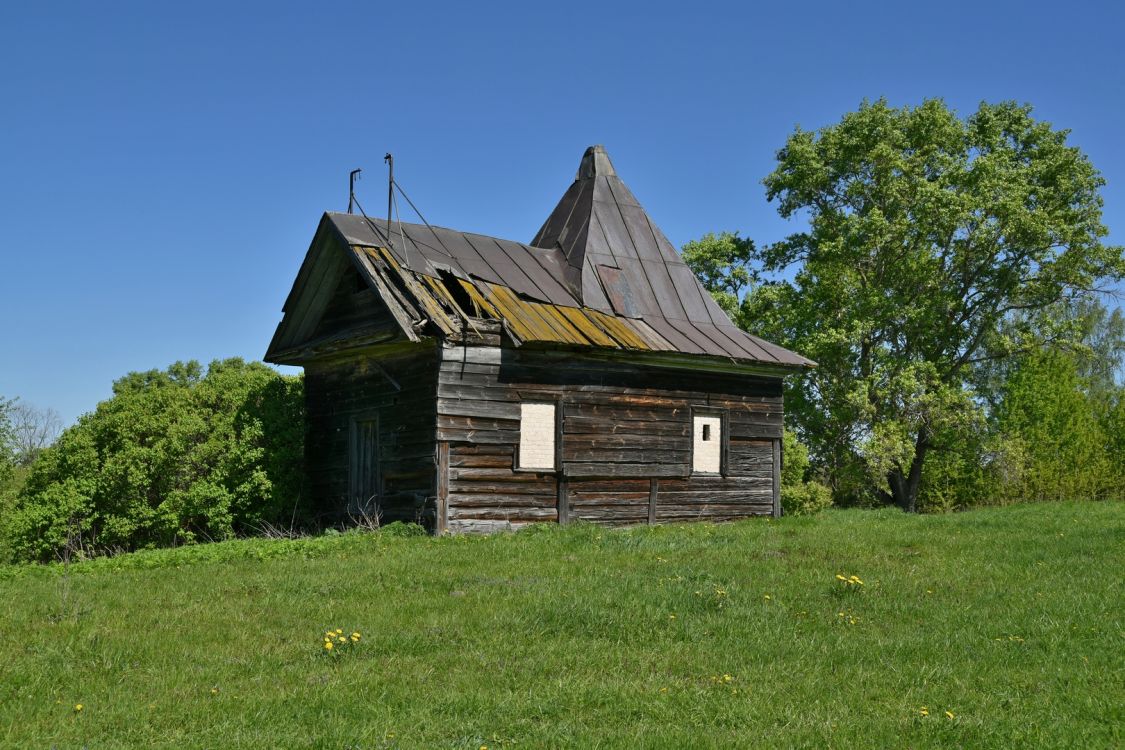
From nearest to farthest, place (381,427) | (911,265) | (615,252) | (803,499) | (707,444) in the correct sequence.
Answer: (381,427) → (707,444) → (615,252) → (803,499) → (911,265)

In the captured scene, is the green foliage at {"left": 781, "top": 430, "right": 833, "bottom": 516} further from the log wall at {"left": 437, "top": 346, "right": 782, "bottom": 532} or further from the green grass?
the green grass

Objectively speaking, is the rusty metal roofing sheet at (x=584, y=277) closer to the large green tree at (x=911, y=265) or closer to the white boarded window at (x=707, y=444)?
the white boarded window at (x=707, y=444)

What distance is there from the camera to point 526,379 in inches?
723

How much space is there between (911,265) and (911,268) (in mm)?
124

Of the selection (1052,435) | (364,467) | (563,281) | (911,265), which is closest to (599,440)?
(563,281)

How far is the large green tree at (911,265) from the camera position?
29.4 metres

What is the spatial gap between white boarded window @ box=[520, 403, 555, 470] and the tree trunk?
16.1m

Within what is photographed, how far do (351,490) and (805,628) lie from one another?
40.1ft

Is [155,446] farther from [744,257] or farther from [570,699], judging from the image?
[744,257]

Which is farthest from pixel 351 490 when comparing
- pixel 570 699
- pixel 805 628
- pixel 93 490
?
pixel 570 699

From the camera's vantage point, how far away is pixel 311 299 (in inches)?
833

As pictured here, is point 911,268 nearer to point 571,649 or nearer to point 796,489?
point 796,489

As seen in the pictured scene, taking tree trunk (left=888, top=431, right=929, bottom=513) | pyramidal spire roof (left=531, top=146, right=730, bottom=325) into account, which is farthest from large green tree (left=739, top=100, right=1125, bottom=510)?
pyramidal spire roof (left=531, top=146, right=730, bottom=325)

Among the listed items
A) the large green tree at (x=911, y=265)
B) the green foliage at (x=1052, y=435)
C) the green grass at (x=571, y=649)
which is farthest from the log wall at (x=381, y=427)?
the green foliage at (x=1052, y=435)
